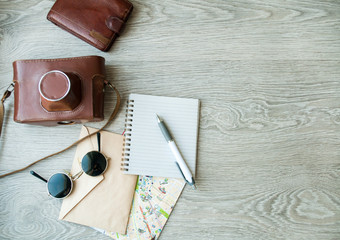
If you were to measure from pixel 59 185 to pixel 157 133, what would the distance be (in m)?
0.33

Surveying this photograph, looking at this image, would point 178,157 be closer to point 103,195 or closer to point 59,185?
point 103,195

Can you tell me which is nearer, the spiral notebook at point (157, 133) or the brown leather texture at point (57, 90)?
the brown leather texture at point (57, 90)

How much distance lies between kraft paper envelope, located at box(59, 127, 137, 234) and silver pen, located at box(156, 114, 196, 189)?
139mm

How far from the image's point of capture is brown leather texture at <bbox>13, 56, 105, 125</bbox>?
0.66 meters

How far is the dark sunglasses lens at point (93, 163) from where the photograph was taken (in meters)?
0.72

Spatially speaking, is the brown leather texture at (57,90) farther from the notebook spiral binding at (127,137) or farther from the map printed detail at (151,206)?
the map printed detail at (151,206)

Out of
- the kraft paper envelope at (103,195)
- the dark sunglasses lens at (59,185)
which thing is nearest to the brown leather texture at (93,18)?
the kraft paper envelope at (103,195)

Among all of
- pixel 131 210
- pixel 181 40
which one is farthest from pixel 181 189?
pixel 181 40

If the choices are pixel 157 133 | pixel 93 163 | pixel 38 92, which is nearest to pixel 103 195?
pixel 93 163

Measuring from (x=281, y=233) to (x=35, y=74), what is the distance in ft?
2.79

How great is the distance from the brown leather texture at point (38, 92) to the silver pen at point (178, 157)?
194 mm

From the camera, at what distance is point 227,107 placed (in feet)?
2.48

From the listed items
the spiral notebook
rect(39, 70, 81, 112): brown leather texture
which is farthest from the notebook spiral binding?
rect(39, 70, 81, 112): brown leather texture

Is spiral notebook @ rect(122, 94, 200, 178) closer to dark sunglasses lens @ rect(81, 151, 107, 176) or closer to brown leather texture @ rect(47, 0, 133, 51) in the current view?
dark sunglasses lens @ rect(81, 151, 107, 176)
